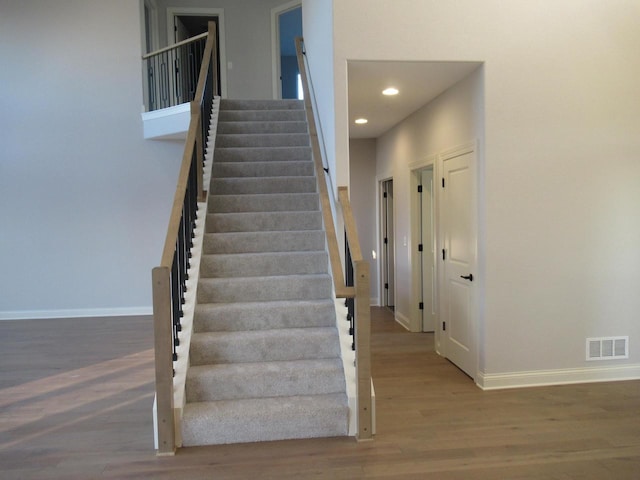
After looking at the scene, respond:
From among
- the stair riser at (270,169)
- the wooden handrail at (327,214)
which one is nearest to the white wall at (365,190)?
the wooden handrail at (327,214)

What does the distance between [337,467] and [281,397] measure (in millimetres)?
628

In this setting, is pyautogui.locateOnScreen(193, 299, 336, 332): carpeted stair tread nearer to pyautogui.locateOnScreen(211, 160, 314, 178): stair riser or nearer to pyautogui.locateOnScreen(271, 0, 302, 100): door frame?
pyautogui.locateOnScreen(211, 160, 314, 178): stair riser

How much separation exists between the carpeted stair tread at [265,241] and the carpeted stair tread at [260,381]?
3.97ft

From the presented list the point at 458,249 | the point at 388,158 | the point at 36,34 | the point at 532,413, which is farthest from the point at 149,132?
the point at 532,413

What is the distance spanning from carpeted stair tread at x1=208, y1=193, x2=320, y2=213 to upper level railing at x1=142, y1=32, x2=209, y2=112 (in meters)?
3.01

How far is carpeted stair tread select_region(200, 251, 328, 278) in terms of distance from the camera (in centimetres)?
375

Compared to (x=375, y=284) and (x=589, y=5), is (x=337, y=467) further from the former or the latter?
(x=375, y=284)

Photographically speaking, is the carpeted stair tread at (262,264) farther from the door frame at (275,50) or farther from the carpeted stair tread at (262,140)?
the door frame at (275,50)

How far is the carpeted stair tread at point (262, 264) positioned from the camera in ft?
12.3

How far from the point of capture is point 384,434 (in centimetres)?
288

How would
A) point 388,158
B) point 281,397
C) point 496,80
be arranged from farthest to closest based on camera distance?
point 388,158
point 496,80
point 281,397

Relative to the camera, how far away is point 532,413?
3152 millimetres

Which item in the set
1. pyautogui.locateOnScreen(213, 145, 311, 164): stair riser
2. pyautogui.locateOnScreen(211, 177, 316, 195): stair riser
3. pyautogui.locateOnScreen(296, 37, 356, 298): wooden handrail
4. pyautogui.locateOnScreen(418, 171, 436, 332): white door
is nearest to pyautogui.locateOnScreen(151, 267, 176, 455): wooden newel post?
pyautogui.locateOnScreen(296, 37, 356, 298): wooden handrail

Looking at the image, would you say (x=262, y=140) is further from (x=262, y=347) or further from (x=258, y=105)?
(x=262, y=347)
